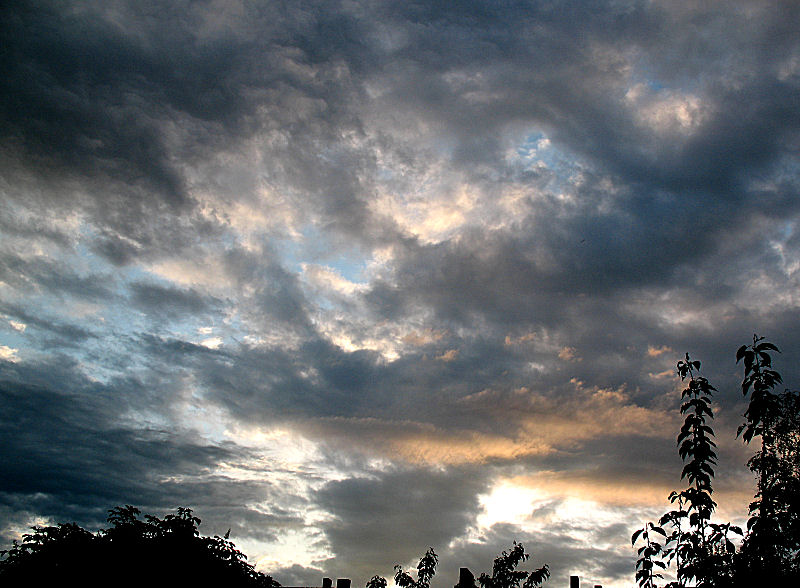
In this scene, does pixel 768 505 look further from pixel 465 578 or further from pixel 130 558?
pixel 130 558

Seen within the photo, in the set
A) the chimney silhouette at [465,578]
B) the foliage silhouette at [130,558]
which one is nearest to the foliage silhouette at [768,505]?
the chimney silhouette at [465,578]

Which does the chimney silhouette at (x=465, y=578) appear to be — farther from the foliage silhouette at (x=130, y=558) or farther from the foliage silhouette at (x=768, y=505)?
the foliage silhouette at (x=768, y=505)

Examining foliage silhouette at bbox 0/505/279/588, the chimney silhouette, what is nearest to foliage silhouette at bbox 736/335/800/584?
the chimney silhouette

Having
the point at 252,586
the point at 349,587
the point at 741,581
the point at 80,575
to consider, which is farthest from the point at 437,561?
the point at 741,581

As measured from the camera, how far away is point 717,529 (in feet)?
21.3

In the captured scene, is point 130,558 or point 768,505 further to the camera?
point 130,558

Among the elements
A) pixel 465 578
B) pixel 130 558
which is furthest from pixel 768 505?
pixel 130 558

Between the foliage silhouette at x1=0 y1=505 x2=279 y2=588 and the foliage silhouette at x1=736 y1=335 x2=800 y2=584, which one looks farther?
the foliage silhouette at x1=0 y1=505 x2=279 y2=588

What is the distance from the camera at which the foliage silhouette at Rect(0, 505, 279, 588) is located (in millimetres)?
18969

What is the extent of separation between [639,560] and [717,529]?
1.30 m

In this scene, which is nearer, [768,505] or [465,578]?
[768,505]

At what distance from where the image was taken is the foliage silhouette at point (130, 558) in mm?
18969

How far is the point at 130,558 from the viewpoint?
19.7 meters

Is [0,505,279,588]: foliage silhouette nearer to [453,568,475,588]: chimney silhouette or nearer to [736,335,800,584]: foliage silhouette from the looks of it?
[453,568,475,588]: chimney silhouette
